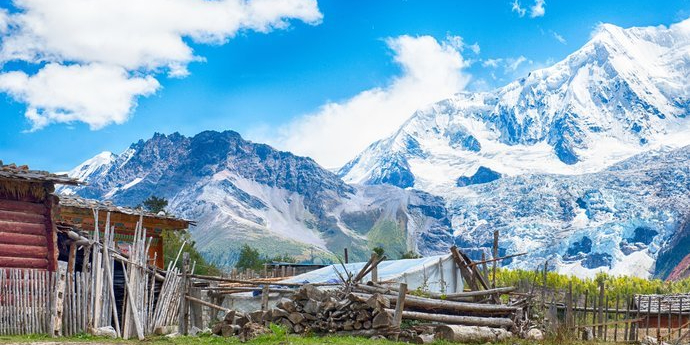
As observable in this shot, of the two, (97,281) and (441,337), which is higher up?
(97,281)

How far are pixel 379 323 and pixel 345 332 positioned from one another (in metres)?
0.98

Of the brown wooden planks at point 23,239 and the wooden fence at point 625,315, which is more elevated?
the brown wooden planks at point 23,239

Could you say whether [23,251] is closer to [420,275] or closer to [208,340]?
[208,340]

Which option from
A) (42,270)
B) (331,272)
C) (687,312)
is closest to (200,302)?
(42,270)

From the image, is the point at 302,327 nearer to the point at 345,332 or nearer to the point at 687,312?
the point at 345,332

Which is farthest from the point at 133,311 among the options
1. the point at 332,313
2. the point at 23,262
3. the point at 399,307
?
the point at 399,307

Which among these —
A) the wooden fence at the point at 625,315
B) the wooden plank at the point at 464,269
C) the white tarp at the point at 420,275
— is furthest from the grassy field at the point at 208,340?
the wooden fence at the point at 625,315

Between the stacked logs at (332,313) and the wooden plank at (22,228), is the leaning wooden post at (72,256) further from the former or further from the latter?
the stacked logs at (332,313)

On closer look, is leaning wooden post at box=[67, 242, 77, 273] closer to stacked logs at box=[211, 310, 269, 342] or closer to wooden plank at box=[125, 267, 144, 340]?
wooden plank at box=[125, 267, 144, 340]

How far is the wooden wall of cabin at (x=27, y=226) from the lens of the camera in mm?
22406

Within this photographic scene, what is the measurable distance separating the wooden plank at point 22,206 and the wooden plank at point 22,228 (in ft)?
1.26

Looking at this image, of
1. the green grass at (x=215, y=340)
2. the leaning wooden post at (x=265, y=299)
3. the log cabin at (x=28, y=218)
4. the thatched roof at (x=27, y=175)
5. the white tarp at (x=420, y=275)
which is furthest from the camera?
the white tarp at (x=420, y=275)

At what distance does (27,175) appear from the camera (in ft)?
72.3

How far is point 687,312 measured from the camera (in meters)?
41.5
